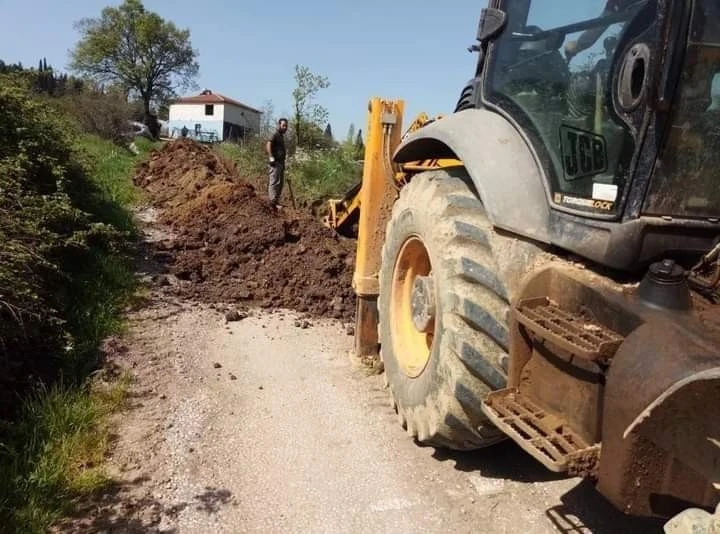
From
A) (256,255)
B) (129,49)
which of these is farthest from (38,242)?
(129,49)

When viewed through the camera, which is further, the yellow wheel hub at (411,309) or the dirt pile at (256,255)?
the dirt pile at (256,255)

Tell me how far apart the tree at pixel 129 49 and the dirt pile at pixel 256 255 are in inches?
1891

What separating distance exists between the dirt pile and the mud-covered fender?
9.95 feet

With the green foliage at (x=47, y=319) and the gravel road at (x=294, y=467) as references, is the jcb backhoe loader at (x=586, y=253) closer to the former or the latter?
the gravel road at (x=294, y=467)

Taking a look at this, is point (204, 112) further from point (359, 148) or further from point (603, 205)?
point (603, 205)

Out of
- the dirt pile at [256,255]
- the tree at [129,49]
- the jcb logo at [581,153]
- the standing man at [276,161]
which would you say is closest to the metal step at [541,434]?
the jcb logo at [581,153]

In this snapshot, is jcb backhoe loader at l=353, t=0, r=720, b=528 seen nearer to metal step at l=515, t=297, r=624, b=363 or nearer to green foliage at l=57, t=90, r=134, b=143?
metal step at l=515, t=297, r=624, b=363

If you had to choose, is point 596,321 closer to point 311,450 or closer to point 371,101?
point 311,450

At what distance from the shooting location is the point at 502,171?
2838 mm

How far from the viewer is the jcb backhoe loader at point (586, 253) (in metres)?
1.99

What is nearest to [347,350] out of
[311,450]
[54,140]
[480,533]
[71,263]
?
[311,450]

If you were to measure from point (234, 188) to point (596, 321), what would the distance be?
8.79m

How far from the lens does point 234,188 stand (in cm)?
1045

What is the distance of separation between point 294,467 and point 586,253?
191cm
